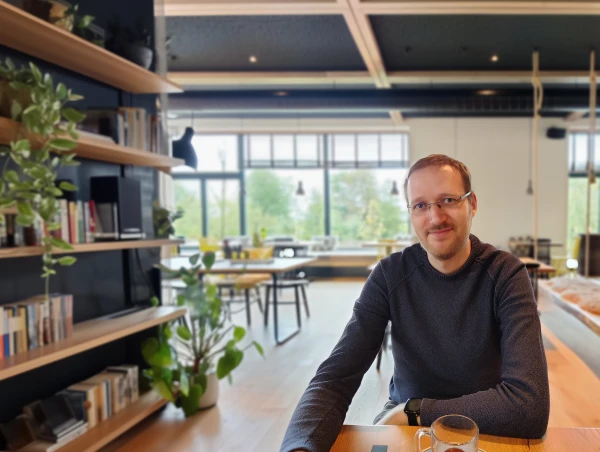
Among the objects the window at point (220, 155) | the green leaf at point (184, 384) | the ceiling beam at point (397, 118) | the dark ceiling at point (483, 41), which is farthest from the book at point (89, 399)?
the window at point (220, 155)

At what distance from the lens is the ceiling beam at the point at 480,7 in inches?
165

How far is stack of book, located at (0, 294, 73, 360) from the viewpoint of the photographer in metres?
2.14

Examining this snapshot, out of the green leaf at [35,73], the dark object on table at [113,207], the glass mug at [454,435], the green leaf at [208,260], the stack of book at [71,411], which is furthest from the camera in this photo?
the green leaf at [208,260]

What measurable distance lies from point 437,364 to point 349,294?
7.04 m

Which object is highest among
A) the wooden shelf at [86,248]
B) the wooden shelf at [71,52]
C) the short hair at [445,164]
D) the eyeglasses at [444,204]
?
the wooden shelf at [71,52]

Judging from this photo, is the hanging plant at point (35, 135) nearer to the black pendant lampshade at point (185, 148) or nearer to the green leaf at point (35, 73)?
the green leaf at point (35, 73)

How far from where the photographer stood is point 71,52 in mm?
2496

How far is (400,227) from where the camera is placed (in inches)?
Answer: 432

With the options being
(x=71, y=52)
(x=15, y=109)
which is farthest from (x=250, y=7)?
(x=15, y=109)

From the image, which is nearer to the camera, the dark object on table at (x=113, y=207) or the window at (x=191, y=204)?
the dark object on table at (x=113, y=207)

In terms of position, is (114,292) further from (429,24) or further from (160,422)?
(429,24)

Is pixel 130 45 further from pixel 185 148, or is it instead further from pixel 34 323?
pixel 34 323

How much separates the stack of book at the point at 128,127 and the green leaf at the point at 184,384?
1535mm

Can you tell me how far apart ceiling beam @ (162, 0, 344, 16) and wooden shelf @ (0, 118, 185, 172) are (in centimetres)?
178
